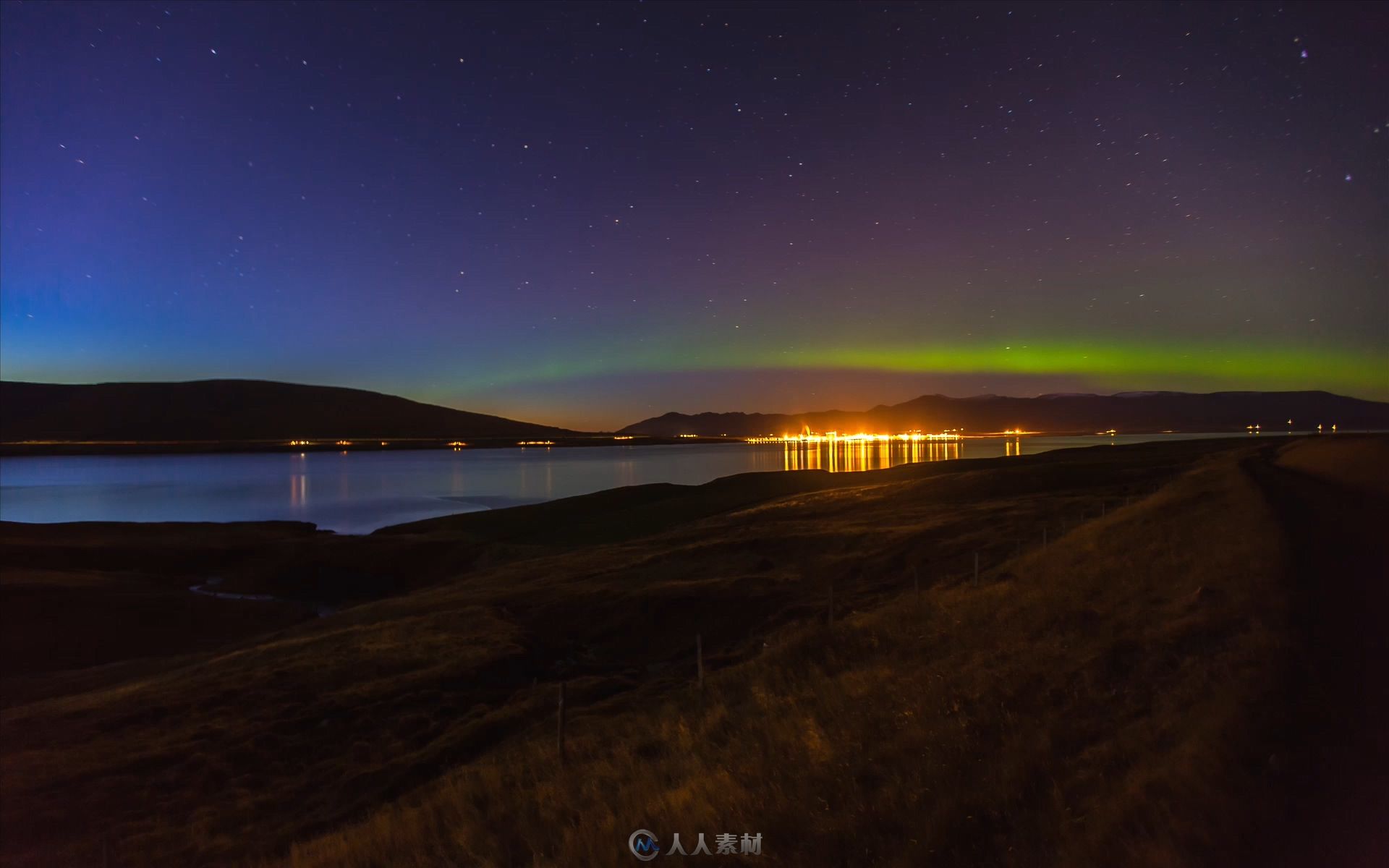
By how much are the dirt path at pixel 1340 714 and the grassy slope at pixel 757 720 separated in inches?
9.4

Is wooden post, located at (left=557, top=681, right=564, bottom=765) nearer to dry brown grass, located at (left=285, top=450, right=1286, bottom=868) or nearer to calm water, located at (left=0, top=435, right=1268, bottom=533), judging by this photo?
dry brown grass, located at (left=285, top=450, right=1286, bottom=868)

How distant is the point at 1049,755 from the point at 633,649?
50.9ft

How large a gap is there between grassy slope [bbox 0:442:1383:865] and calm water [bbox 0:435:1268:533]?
2245 inches

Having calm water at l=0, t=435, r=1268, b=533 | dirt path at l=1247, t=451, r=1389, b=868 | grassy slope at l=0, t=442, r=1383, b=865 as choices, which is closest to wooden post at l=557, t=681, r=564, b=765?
grassy slope at l=0, t=442, r=1383, b=865

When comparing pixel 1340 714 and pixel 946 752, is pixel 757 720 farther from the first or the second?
pixel 1340 714

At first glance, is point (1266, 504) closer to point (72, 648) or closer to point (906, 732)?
point (906, 732)

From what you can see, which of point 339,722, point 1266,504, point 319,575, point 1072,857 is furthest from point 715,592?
point 319,575

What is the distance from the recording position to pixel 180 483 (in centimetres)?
14100

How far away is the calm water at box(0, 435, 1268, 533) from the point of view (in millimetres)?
92125

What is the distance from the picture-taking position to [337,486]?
428 feet

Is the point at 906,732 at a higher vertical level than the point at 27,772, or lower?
higher

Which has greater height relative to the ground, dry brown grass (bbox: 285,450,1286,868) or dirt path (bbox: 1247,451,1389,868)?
dirt path (bbox: 1247,451,1389,868)

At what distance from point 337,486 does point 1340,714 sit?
455 ft

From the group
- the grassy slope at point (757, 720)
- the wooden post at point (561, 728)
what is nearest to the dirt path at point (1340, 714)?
the grassy slope at point (757, 720)
